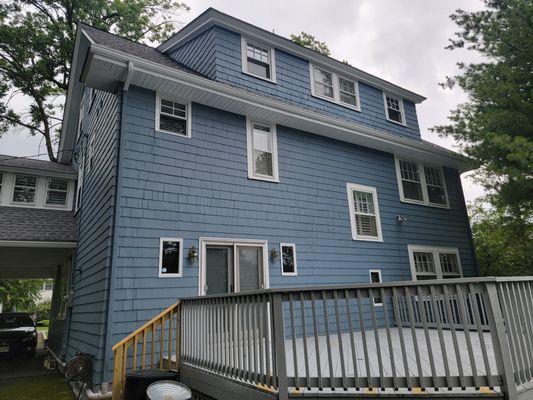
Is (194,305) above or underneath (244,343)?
above

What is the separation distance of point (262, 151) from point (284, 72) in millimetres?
2523

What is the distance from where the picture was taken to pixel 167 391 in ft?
12.6

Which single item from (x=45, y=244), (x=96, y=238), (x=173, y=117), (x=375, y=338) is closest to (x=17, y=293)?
(x=45, y=244)

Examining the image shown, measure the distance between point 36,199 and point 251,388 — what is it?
9665 mm

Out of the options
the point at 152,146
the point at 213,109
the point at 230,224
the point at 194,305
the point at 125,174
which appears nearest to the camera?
the point at 194,305

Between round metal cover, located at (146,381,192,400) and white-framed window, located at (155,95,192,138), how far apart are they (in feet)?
14.4

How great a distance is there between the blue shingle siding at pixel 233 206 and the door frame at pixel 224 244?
0.33ft

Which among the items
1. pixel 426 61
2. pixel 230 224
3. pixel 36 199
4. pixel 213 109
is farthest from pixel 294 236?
pixel 426 61

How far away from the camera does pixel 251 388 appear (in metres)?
3.39

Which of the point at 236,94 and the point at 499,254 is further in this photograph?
the point at 499,254

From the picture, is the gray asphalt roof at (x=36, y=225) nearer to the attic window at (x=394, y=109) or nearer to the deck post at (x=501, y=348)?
the deck post at (x=501, y=348)

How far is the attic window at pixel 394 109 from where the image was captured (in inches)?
436

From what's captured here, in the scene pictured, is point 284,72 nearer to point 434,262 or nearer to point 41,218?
point 434,262

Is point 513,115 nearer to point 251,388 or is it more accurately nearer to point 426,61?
point 426,61
